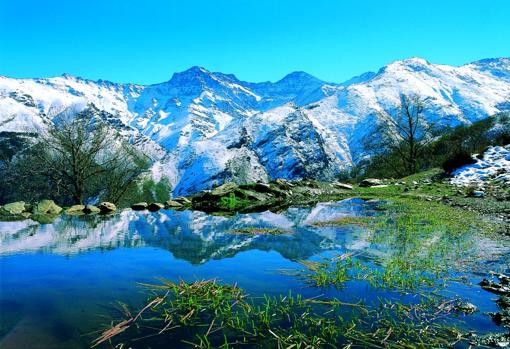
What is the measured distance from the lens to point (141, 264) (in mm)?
10609

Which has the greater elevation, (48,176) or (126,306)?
(48,176)

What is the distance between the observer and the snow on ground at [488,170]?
30.0 m

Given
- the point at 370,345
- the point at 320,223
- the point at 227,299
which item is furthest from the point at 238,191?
the point at 370,345

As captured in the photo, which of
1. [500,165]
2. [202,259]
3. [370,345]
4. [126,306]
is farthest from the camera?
[500,165]

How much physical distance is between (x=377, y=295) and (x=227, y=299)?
3.10m

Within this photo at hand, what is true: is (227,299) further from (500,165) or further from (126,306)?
(500,165)

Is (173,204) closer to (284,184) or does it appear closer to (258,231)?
(284,184)

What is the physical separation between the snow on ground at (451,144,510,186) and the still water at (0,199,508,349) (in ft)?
62.5

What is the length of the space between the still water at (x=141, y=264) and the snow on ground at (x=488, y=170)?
62.5 feet

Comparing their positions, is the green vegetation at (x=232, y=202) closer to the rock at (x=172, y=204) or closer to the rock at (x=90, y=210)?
the rock at (x=172, y=204)

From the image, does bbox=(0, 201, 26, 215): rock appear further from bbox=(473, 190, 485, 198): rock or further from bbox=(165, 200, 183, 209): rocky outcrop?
bbox=(473, 190, 485, 198): rock

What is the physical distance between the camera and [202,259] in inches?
438

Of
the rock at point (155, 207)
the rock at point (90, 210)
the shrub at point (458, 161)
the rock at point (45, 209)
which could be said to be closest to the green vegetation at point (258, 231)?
the rock at point (155, 207)

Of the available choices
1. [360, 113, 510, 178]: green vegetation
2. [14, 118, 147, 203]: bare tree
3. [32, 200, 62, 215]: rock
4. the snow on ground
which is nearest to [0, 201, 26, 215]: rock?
[32, 200, 62, 215]: rock
